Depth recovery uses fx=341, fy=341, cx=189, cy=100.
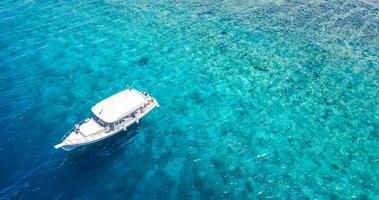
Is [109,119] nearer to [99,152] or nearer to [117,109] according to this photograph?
[117,109]

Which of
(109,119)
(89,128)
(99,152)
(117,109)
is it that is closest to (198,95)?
(117,109)

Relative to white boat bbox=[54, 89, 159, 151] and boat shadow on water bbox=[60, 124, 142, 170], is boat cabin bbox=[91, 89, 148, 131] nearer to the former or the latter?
white boat bbox=[54, 89, 159, 151]

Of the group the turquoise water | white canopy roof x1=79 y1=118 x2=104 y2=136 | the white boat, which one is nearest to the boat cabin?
the white boat

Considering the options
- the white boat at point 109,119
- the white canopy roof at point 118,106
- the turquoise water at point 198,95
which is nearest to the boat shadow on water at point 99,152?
the turquoise water at point 198,95

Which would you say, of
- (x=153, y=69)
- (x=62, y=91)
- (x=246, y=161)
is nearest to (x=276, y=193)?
(x=246, y=161)

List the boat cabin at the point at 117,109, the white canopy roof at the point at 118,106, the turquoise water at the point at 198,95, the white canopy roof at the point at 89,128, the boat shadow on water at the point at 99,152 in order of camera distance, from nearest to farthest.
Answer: the turquoise water at the point at 198,95 → the boat shadow on water at the point at 99,152 → the white canopy roof at the point at 89,128 → the boat cabin at the point at 117,109 → the white canopy roof at the point at 118,106

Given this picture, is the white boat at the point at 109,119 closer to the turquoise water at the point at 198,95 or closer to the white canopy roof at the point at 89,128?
the white canopy roof at the point at 89,128

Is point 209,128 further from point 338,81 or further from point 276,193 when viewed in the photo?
point 338,81
